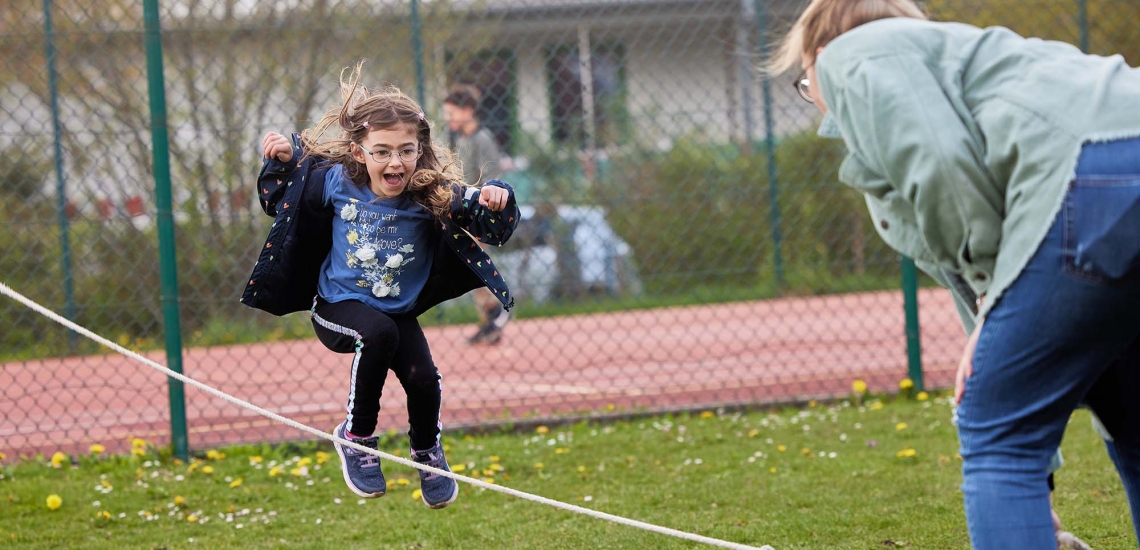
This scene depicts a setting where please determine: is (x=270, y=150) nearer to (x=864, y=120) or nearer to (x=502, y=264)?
(x=864, y=120)

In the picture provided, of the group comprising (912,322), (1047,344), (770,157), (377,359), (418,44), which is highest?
(418,44)

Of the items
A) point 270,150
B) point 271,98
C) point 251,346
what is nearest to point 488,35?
point 271,98

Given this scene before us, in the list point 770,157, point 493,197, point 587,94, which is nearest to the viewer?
point 493,197

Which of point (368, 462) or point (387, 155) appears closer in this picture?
point (387, 155)

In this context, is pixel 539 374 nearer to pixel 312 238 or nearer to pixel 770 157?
pixel 770 157

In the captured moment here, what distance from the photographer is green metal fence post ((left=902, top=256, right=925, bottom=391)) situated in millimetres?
6043

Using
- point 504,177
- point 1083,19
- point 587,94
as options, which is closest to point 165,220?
point 504,177

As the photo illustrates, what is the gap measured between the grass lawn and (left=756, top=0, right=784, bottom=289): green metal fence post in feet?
4.82

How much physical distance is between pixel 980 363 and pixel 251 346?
506 cm

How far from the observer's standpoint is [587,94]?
7.06 m

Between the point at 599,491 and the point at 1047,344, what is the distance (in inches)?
109

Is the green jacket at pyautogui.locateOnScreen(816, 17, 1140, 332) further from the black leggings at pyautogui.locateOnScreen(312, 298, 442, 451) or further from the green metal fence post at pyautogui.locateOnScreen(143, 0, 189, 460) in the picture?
the green metal fence post at pyautogui.locateOnScreen(143, 0, 189, 460)

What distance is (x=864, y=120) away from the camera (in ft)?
6.93

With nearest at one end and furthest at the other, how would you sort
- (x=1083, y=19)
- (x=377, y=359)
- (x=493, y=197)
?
(x=493, y=197), (x=377, y=359), (x=1083, y=19)
